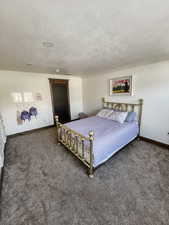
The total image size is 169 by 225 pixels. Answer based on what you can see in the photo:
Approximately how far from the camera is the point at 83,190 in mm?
1527

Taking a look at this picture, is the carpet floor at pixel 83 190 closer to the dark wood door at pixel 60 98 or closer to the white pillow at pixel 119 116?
the white pillow at pixel 119 116

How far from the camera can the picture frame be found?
3.11m

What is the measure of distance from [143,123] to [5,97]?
183 inches

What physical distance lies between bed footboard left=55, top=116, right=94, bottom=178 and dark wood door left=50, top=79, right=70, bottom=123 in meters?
1.92

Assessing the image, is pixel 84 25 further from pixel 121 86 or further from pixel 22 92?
pixel 22 92

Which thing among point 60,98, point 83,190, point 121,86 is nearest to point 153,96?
point 121,86

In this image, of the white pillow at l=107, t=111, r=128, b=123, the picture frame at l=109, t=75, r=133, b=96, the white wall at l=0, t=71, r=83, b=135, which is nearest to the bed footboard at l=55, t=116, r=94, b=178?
the white pillow at l=107, t=111, r=128, b=123

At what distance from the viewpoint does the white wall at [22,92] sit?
10.4 ft

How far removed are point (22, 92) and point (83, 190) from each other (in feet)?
11.7

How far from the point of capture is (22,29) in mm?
1176

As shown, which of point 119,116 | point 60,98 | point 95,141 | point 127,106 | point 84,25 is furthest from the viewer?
point 60,98

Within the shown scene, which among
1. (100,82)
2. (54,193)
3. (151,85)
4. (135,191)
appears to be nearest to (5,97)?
(54,193)

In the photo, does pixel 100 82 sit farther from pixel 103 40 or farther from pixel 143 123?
pixel 103 40

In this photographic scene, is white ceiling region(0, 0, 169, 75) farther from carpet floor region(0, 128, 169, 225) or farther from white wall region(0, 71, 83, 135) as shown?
carpet floor region(0, 128, 169, 225)
